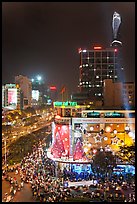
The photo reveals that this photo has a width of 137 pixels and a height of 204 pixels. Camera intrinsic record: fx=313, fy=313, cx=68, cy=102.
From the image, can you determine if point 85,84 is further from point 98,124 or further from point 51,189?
point 51,189

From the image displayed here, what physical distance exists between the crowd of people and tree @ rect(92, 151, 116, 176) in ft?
1.14

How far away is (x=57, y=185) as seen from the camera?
30.1 ft

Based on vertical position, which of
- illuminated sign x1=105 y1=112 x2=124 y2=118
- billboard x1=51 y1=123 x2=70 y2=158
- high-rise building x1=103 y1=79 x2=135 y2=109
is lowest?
billboard x1=51 y1=123 x2=70 y2=158

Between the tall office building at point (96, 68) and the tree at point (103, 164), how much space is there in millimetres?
17392

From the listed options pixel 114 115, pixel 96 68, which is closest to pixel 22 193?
pixel 114 115

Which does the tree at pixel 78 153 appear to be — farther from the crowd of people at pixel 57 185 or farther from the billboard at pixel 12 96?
the billboard at pixel 12 96

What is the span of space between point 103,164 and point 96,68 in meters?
18.8

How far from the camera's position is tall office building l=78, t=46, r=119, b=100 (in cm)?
2869

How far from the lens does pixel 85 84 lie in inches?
1149

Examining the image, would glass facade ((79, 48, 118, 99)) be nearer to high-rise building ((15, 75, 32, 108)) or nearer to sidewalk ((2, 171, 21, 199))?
high-rise building ((15, 75, 32, 108))

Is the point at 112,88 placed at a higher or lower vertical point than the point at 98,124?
higher

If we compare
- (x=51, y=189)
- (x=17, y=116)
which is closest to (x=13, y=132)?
(x=17, y=116)

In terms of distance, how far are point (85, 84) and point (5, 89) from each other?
10664 mm

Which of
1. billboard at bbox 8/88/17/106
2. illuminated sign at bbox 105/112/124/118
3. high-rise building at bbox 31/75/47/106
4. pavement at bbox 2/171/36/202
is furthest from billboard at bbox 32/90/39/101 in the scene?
pavement at bbox 2/171/36/202
